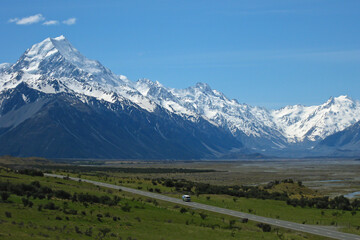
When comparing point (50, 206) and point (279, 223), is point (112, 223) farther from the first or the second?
point (279, 223)

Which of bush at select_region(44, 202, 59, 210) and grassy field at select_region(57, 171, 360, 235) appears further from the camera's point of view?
grassy field at select_region(57, 171, 360, 235)

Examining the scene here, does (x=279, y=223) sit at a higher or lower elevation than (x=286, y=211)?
lower

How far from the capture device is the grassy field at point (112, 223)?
134 feet

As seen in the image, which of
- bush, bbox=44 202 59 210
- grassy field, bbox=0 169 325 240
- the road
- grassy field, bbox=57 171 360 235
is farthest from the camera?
grassy field, bbox=57 171 360 235

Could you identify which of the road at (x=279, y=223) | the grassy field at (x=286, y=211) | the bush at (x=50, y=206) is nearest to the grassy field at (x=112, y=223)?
the bush at (x=50, y=206)

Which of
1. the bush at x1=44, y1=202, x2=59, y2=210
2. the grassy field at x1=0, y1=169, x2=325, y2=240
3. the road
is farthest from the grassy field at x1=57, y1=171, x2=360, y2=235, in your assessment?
the bush at x1=44, y1=202, x2=59, y2=210

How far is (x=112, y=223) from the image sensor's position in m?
47.9

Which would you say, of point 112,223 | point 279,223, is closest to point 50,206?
point 112,223

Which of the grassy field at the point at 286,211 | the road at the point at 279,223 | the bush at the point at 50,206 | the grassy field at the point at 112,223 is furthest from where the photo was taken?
the grassy field at the point at 286,211

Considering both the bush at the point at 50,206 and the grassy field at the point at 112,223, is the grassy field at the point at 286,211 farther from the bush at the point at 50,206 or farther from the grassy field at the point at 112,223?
the bush at the point at 50,206

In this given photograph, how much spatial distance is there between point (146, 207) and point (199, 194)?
85.5ft

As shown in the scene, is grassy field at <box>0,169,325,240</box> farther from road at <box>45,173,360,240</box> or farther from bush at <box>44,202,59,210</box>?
road at <box>45,173,360,240</box>

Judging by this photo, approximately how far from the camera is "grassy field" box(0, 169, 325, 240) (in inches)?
1606

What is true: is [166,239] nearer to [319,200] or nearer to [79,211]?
[79,211]
